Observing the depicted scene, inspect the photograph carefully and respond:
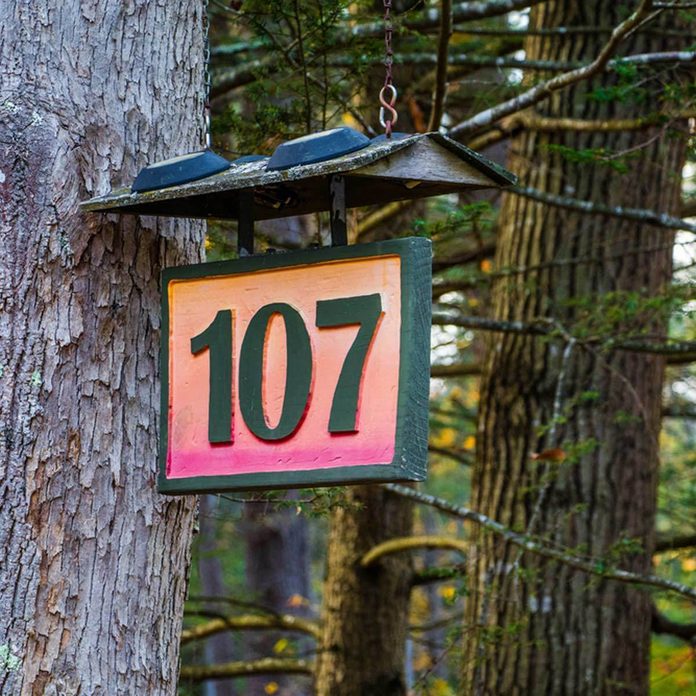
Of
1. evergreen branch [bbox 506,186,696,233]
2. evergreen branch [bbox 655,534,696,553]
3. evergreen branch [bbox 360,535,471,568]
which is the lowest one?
evergreen branch [bbox 360,535,471,568]

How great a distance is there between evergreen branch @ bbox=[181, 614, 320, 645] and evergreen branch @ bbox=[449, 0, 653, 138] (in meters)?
3.59

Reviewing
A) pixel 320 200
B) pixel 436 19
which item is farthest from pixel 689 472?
pixel 320 200

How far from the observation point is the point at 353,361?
253 centimetres

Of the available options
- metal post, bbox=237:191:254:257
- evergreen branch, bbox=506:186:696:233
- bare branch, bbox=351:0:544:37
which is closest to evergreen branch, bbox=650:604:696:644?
evergreen branch, bbox=506:186:696:233

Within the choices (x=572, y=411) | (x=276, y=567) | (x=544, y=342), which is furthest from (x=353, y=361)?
(x=276, y=567)

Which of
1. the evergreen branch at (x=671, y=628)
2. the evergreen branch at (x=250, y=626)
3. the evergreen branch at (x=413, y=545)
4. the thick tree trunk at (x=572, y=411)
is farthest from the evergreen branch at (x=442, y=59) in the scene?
the evergreen branch at (x=250, y=626)

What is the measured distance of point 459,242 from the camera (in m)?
7.46

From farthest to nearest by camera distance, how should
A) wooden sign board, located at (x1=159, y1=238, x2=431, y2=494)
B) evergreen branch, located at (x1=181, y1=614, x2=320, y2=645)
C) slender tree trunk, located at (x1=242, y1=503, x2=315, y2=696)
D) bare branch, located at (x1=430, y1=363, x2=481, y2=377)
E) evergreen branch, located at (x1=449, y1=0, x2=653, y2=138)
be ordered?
slender tree trunk, located at (x1=242, y1=503, x2=315, y2=696) → evergreen branch, located at (x1=181, y1=614, x2=320, y2=645) → bare branch, located at (x1=430, y1=363, x2=481, y2=377) → evergreen branch, located at (x1=449, y1=0, x2=653, y2=138) → wooden sign board, located at (x1=159, y1=238, x2=431, y2=494)

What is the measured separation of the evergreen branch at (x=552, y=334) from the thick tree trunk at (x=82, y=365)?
253 cm

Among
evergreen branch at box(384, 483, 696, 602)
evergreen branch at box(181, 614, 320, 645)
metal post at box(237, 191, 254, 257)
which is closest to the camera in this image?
metal post at box(237, 191, 254, 257)

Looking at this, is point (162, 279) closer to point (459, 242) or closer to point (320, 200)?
point (320, 200)

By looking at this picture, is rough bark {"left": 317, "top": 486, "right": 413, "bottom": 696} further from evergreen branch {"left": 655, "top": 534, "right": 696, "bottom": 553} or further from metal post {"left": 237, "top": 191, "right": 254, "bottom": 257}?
metal post {"left": 237, "top": 191, "right": 254, "bottom": 257}

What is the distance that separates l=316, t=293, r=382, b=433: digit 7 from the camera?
2.51 meters

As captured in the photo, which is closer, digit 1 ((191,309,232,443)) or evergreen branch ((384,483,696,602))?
digit 1 ((191,309,232,443))
